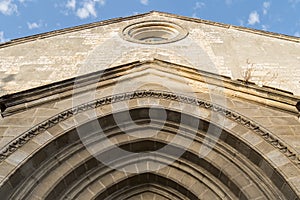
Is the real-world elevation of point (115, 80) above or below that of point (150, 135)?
above

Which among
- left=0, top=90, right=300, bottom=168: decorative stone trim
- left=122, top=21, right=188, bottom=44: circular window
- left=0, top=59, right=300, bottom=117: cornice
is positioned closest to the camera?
left=0, top=90, right=300, bottom=168: decorative stone trim

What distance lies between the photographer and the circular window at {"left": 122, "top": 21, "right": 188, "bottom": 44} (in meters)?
12.4

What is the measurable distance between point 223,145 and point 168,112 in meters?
1.23

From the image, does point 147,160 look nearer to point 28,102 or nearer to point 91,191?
point 91,191

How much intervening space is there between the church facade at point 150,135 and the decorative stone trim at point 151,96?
0.02 m

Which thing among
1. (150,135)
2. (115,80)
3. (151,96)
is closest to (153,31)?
(115,80)

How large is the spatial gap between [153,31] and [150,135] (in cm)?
553

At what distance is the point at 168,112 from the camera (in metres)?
8.03

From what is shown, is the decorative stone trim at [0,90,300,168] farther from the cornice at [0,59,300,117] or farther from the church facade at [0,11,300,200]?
the cornice at [0,59,300,117]

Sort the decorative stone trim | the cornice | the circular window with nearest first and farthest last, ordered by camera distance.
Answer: the decorative stone trim, the cornice, the circular window

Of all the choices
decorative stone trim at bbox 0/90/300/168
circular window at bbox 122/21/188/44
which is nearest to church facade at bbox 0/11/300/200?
decorative stone trim at bbox 0/90/300/168

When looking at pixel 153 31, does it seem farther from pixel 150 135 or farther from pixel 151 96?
pixel 150 135

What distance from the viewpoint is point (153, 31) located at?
42.6 ft

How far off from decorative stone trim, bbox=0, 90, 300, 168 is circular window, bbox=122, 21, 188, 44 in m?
4.17
